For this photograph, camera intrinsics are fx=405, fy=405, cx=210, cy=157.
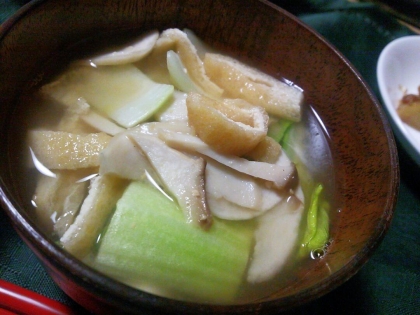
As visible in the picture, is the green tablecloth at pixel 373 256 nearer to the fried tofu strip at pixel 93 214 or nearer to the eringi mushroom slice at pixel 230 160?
the fried tofu strip at pixel 93 214

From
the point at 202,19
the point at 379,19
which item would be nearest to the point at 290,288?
the point at 202,19

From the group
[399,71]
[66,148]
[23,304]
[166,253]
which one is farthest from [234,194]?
[399,71]

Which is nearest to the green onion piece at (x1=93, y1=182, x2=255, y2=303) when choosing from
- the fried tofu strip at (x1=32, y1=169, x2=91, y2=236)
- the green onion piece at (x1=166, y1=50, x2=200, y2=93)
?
the fried tofu strip at (x1=32, y1=169, x2=91, y2=236)

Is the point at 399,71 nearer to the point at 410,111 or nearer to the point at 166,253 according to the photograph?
the point at 410,111

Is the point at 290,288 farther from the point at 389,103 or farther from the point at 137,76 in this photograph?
the point at 389,103

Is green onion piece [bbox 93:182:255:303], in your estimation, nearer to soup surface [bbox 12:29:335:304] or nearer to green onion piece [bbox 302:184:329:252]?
soup surface [bbox 12:29:335:304]

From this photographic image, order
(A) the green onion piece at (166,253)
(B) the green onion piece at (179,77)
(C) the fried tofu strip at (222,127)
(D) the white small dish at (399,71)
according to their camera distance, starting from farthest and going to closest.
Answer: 1. (D) the white small dish at (399,71)
2. (B) the green onion piece at (179,77)
3. (C) the fried tofu strip at (222,127)
4. (A) the green onion piece at (166,253)

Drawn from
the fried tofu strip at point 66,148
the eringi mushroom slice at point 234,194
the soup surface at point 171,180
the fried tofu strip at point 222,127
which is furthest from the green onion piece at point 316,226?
the fried tofu strip at point 66,148
